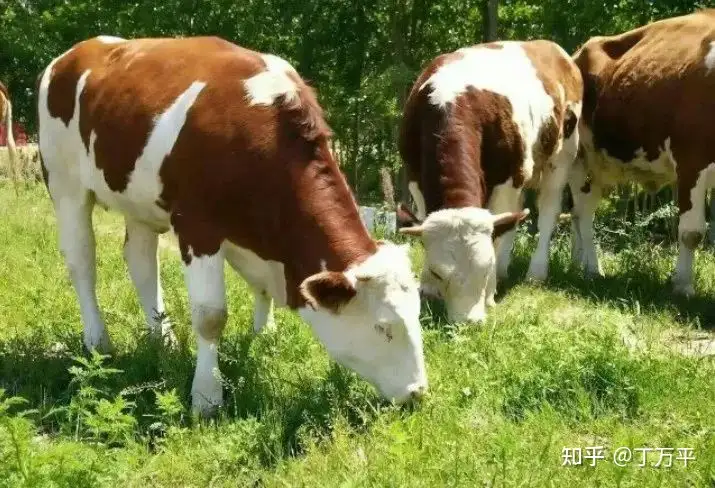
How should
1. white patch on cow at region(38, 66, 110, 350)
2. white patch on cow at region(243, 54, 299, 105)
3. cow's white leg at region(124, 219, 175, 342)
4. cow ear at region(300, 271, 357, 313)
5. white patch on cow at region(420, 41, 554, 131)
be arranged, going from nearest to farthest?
cow ear at region(300, 271, 357, 313), white patch on cow at region(243, 54, 299, 105), white patch on cow at region(38, 66, 110, 350), cow's white leg at region(124, 219, 175, 342), white patch on cow at region(420, 41, 554, 131)

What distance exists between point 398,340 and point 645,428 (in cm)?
127

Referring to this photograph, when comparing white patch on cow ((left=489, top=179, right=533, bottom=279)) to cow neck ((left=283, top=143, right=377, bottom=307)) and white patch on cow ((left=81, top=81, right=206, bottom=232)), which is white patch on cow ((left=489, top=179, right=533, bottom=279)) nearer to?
cow neck ((left=283, top=143, right=377, bottom=307))

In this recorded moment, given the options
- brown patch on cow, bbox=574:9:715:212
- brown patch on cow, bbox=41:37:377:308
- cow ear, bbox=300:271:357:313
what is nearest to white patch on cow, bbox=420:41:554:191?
brown patch on cow, bbox=574:9:715:212

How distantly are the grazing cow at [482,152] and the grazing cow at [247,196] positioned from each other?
165 cm

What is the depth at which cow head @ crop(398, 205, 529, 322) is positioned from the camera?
239 inches

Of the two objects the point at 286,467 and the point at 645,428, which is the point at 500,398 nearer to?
the point at 645,428

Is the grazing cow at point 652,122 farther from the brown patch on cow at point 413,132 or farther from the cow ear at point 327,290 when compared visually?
the cow ear at point 327,290

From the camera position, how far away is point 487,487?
11.2 feet

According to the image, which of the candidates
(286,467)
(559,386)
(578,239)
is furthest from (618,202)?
(286,467)

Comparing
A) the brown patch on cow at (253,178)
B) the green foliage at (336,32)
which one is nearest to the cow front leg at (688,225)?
the brown patch on cow at (253,178)

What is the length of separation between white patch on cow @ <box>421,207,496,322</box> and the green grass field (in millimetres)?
217

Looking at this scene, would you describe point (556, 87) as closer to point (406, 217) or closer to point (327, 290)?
point (406, 217)

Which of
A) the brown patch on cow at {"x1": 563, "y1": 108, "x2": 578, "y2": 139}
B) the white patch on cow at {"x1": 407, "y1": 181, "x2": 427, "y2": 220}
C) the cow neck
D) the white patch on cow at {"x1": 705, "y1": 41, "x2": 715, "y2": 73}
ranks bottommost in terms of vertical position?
the white patch on cow at {"x1": 407, "y1": 181, "x2": 427, "y2": 220}

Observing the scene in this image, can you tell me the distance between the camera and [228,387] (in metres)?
4.79
